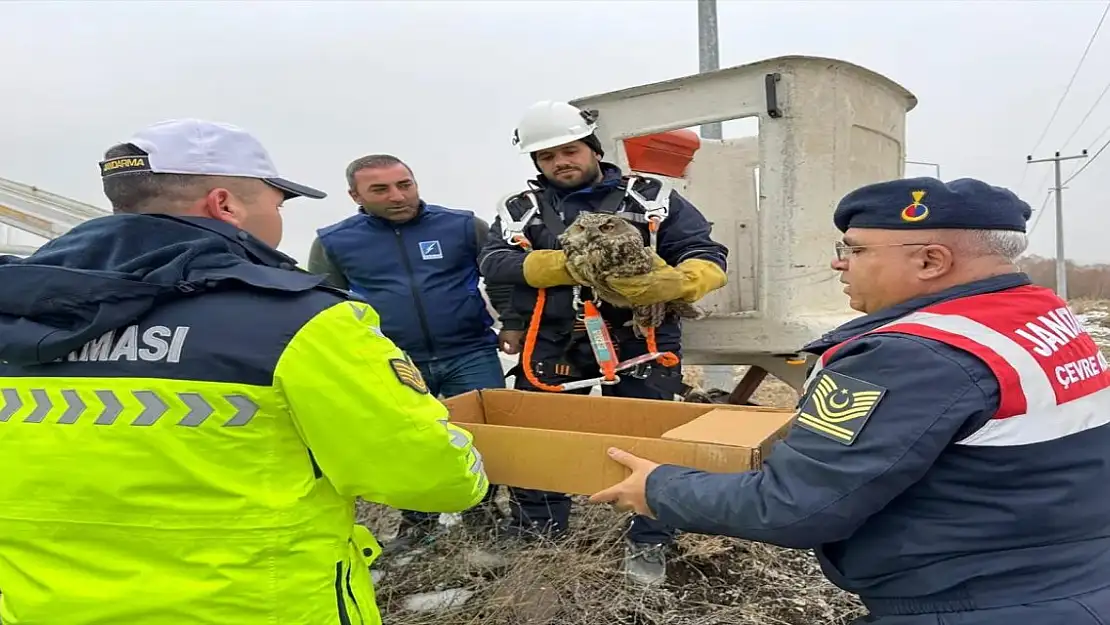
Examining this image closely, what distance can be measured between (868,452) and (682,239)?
1.91m

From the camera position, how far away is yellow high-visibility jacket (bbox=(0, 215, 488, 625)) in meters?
1.40

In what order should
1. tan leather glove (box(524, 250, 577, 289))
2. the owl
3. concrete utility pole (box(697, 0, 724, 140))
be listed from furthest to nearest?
concrete utility pole (box(697, 0, 724, 140))
tan leather glove (box(524, 250, 577, 289))
the owl

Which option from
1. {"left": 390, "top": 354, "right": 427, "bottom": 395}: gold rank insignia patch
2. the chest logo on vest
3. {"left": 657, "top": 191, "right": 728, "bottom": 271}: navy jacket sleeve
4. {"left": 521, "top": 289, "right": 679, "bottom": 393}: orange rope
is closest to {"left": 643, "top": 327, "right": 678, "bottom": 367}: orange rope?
{"left": 521, "top": 289, "right": 679, "bottom": 393}: orange rope

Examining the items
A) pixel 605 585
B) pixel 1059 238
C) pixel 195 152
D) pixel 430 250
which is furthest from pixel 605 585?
pixel 1059 238

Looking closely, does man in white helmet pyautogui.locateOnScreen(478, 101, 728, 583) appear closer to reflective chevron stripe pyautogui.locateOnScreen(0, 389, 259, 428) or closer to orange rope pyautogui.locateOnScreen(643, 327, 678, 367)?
orange rope pyautogui.locateOnScreen(643, 327, 678, 367)

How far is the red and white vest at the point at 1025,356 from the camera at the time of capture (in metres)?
1.50

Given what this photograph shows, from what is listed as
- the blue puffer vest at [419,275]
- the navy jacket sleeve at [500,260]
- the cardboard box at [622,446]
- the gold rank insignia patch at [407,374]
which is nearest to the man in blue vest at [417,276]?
the blue puffer vest at [419,275]

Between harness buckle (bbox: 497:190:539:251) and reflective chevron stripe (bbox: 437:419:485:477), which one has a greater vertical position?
harness buckle (bbox: 497:190:539:251)

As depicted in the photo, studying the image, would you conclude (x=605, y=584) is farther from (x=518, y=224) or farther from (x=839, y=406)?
(x=839, y=406)

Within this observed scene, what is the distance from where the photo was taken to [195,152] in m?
1.67

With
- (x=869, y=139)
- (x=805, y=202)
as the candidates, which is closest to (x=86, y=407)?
(x=805, y=202)

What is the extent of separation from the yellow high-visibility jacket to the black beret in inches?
43.0

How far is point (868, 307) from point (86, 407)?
1644 millimetres

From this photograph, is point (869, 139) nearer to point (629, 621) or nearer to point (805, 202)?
point (805, 202)
